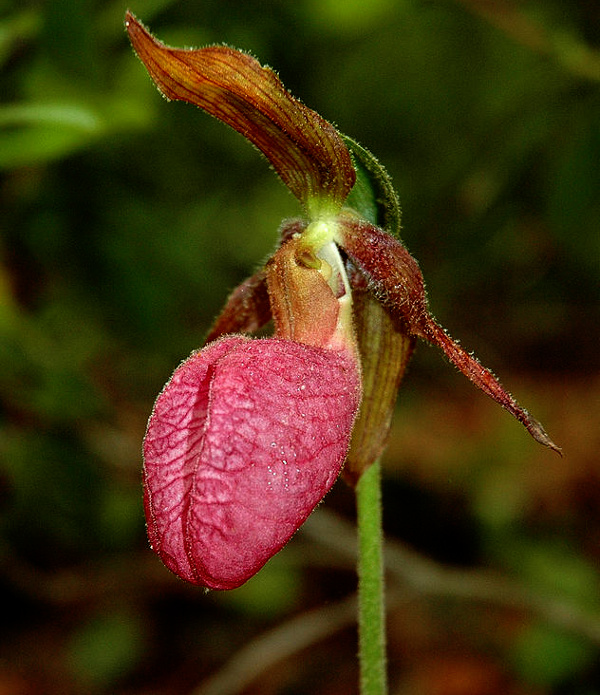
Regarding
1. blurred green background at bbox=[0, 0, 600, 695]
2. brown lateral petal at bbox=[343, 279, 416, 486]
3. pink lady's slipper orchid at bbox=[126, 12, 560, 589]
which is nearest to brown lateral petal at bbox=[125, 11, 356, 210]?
pink lady's slipper orchid at bbox=[126, 12, 560, 589]

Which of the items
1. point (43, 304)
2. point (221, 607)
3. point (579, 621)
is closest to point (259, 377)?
point (43, 304)

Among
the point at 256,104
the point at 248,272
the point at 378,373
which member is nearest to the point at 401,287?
the point at 378,373

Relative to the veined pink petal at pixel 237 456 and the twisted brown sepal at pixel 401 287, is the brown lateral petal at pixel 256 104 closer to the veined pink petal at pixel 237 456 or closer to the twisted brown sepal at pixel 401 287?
the twisted brown sepal at pixel 401 287

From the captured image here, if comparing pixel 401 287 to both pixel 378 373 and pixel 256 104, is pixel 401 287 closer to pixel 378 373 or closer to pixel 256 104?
pixel 378 373

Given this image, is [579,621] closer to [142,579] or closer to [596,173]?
[596,173]

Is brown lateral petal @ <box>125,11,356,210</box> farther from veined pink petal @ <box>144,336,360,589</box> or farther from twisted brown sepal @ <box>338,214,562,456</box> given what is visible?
veined pink petal @ <box>144,336,360,589</box>

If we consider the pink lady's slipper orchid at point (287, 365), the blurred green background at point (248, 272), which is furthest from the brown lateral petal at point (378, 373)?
the blurred green background at point (248, 272)
